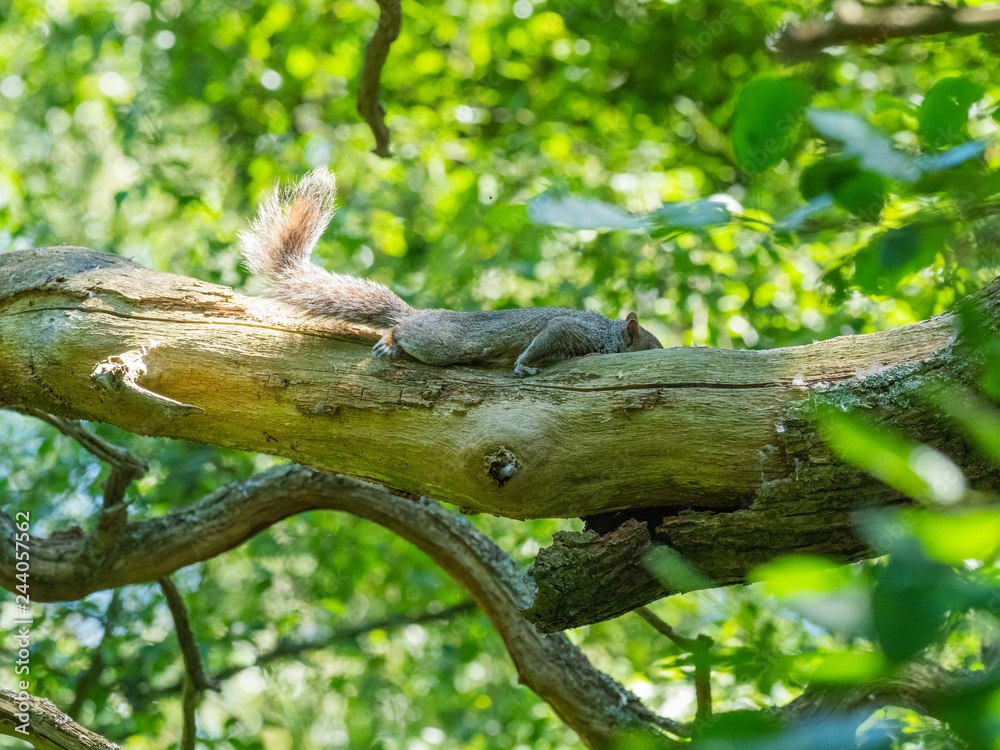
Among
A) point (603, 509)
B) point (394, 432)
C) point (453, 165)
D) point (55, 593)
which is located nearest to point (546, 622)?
point (603, 509)

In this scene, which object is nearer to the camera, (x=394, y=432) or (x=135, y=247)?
(x=394, y=432)

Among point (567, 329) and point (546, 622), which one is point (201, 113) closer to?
point (567, 329)

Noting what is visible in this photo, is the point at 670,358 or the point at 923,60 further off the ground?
the point at 923,60

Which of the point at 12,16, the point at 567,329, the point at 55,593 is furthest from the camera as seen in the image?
the point at 12,16

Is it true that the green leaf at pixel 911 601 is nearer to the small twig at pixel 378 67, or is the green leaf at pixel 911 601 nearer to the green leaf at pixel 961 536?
the green leaf at pixel 961 536

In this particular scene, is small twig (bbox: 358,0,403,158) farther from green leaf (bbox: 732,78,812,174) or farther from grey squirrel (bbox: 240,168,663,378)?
green leaf (bbox: 732,78,812,174)

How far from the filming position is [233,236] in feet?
16.7

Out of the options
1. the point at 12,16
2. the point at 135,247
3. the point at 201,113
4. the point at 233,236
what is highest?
the point at 12,16

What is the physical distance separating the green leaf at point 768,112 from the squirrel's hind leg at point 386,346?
6.32 ft

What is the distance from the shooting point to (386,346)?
2.63 meters

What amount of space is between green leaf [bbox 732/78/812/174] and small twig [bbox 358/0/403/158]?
2.97m

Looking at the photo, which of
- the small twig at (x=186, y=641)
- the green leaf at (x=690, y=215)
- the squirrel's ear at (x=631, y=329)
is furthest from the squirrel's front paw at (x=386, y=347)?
the green leaf at (x=690, y=215)

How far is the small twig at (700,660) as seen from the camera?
1.69 feet

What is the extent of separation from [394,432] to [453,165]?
14.3ft
